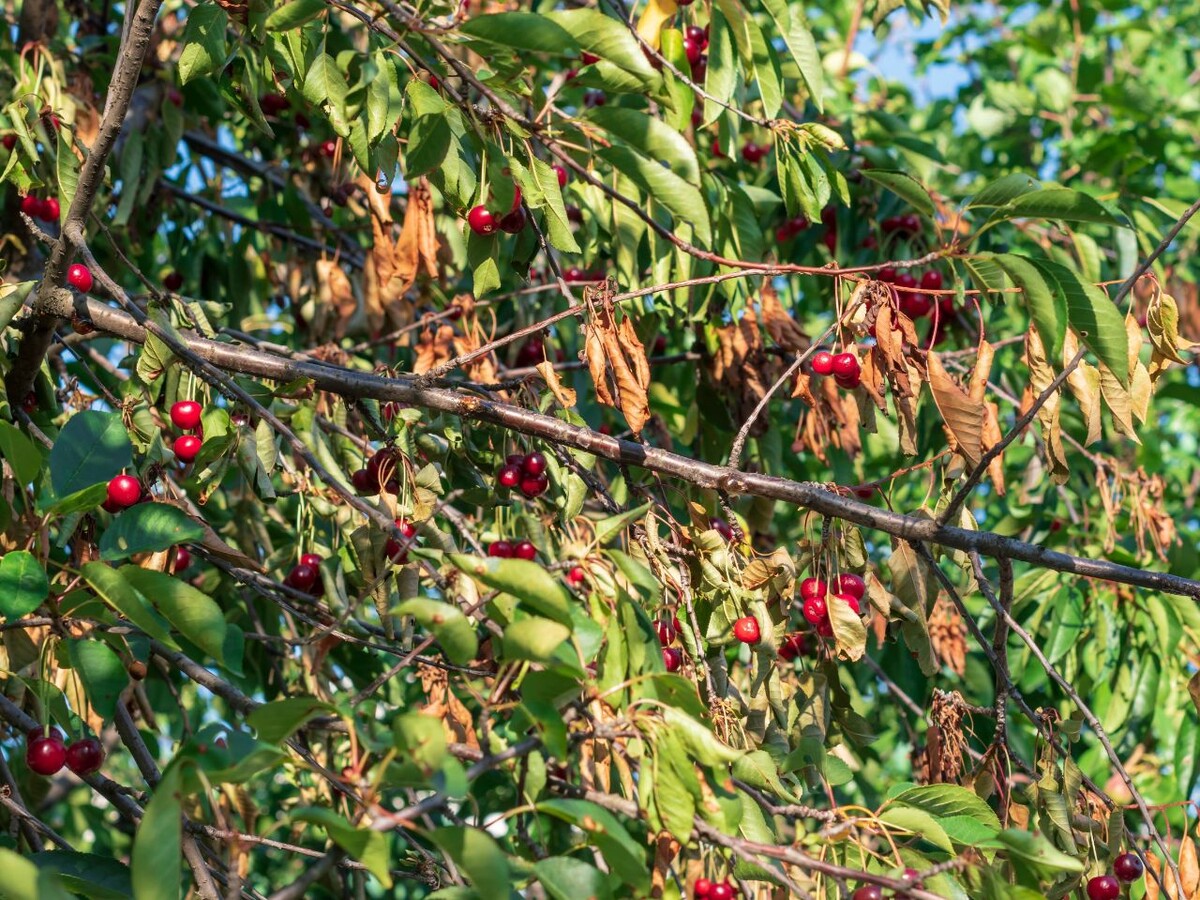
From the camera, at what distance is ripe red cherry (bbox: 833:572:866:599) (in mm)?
1931

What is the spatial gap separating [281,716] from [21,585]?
0.42m

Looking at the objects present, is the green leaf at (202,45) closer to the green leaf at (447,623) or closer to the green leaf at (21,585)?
the green leaf at (21,585)

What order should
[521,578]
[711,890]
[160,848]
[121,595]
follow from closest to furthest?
[160,848]
[521,578]
[121,595]
[711,890]

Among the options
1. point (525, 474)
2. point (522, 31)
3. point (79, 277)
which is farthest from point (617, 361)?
point (79, 277)

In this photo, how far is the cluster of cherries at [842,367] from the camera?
1.88 meters

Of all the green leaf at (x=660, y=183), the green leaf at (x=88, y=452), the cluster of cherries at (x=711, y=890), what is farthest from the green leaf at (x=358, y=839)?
the green leaf at (x=660, y=183)

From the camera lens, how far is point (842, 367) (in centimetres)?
188

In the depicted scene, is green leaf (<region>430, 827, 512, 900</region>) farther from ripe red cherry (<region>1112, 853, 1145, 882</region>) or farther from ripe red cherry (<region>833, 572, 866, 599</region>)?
ripe red cherry (<region>1112, 853, 1145, 882</region>)

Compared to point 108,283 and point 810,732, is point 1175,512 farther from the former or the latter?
point 108,283

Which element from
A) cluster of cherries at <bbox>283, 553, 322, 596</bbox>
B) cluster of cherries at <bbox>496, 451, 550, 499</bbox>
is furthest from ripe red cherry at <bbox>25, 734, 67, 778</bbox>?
cluster of cherries at <bbox>496, 451, 550, 499</bbox>

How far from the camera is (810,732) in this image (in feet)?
6.42

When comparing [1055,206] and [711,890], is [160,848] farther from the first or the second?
[1055,206]

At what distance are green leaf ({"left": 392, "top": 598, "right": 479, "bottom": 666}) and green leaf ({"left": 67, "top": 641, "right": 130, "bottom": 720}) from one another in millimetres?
448

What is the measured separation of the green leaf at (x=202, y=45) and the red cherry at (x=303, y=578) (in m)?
0.86
